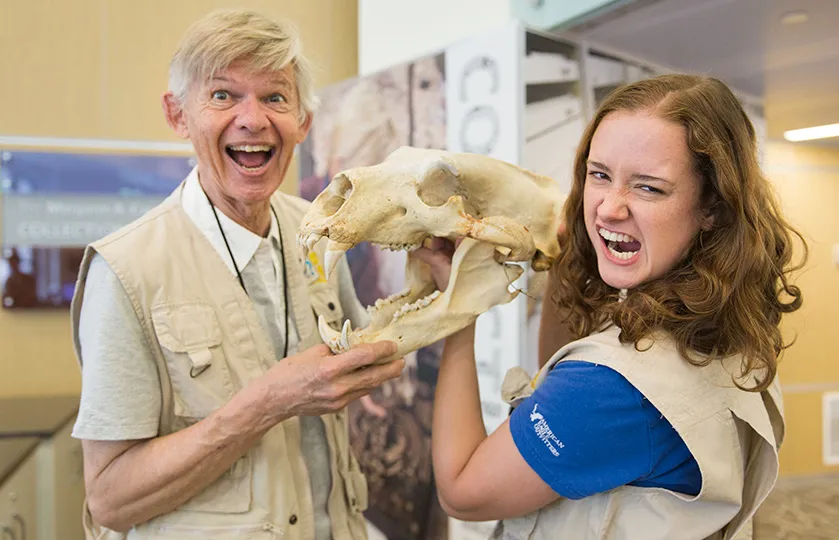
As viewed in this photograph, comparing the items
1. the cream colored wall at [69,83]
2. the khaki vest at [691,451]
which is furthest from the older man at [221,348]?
the cream colored wall at [69,83]

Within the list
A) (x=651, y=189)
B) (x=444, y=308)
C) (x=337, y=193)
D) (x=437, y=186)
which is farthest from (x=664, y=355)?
(x=337, y=193)

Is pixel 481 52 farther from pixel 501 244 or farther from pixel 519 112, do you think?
pixel 501 244

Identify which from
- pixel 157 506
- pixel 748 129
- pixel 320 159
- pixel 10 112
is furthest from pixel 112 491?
pixel 10 112

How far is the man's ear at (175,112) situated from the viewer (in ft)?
5.10

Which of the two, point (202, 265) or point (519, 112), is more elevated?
point (519, 112)

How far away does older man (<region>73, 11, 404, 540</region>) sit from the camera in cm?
132

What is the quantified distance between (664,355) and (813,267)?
92 centimetres

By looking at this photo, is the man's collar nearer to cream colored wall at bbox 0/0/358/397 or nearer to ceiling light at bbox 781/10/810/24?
ceiling light at bbox 781/10/810/24

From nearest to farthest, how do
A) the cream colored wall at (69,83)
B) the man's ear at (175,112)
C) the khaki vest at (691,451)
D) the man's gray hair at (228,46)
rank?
the khaki vest at (691,451), the man's gray hair at (228,46), the man's ear at (175,112), the cream colored wall at (69,83)

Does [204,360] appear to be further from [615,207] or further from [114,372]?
[615,207]

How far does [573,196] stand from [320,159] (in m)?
2.21

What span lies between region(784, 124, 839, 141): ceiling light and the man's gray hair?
1264 millimetres

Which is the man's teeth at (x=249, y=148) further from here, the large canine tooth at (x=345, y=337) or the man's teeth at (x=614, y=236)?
the man's teeth at (x=614, y=236)

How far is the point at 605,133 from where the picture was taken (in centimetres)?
118
